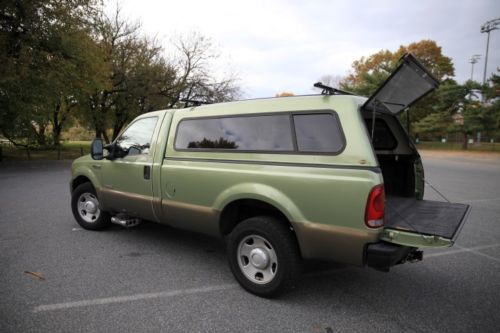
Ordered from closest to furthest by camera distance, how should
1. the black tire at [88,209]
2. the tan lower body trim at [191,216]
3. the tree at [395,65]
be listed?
the tan lower body trim at [191,216] < the black tire at [88,209] < the tree at [395,65]

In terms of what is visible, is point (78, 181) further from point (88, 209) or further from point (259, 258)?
point (259, 258)

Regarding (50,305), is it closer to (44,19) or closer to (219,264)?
(219,264)

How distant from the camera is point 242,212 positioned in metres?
3.63

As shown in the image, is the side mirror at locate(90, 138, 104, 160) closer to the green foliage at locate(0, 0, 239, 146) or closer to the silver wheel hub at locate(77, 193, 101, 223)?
the silver wheel hub at locate(77, 193, 101, 223)

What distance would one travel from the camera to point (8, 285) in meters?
3.27

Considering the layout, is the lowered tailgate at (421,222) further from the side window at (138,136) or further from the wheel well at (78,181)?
the wheel well at (78,181)

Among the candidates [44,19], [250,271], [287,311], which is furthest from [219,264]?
[44,19]

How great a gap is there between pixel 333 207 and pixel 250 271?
1.15 meters

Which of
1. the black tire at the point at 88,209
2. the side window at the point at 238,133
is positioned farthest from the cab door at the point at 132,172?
the side window at the point at 238,133

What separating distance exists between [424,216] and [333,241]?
123 centimetres

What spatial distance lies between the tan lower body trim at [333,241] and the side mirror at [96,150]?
3173mm

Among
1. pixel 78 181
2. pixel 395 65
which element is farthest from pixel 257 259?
pixel 395 65

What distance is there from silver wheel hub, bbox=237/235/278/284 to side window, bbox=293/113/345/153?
1.02m

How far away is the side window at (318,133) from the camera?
9.23 ft
